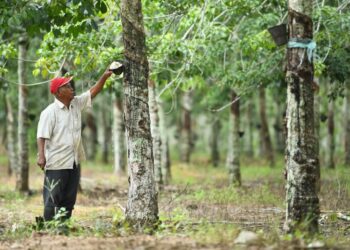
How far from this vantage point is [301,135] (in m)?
7.48

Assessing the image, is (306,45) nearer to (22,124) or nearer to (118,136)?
(22,124)

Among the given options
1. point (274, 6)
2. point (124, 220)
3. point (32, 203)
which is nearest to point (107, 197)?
point (32, 203)

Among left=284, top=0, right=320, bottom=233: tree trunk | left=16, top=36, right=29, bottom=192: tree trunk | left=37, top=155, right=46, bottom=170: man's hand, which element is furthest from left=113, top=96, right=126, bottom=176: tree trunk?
left=284, top=0, right=320, bottom=233: tree trunk

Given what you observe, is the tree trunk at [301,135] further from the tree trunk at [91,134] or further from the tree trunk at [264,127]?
the tree trunk at [91,134]

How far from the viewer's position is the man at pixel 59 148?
8734 millimetres

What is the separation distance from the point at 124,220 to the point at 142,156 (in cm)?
91

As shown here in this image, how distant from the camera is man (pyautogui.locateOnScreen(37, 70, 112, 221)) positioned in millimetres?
8734

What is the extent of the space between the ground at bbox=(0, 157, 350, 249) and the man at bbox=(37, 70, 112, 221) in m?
0.42

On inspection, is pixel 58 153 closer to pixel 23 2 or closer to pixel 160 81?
pixel 23 2

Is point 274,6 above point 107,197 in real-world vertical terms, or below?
above

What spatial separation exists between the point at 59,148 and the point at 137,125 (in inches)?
49.4

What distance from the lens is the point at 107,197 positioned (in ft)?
51.6

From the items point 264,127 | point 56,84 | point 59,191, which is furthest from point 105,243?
point 264,127

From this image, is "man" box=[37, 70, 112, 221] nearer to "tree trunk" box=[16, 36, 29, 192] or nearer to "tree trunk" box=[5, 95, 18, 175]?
"tree trunk" box=[16, 36, 29, 192]
